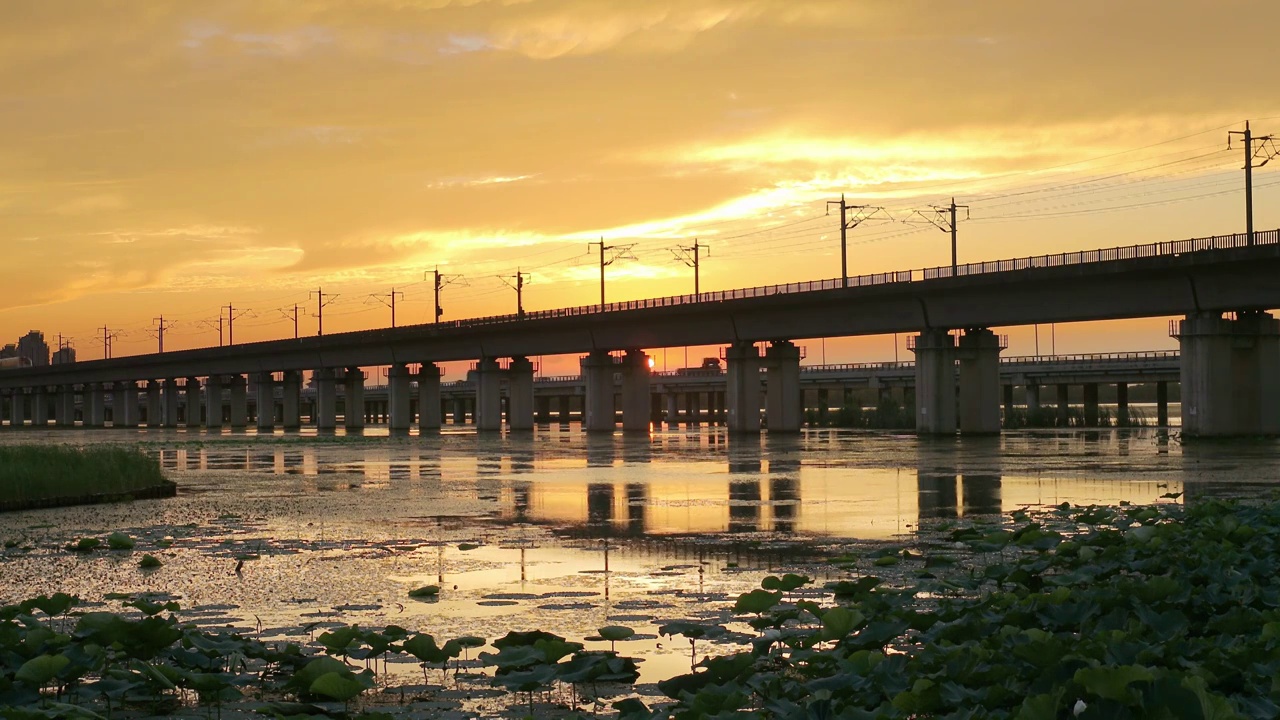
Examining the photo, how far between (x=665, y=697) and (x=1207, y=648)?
3.58 metres

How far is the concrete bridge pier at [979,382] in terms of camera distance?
263ft

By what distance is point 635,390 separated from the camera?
358 feet

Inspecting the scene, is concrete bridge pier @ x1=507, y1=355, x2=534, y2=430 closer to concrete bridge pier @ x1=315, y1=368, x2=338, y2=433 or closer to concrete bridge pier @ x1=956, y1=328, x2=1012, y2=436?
concrete bridge pier @ x1=315, y1=368, x2=338, y2=433

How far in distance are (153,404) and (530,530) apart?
577ft

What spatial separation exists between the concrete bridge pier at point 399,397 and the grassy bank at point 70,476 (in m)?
91.9

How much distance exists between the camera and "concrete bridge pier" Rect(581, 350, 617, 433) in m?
108

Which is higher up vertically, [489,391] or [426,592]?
[489,391]

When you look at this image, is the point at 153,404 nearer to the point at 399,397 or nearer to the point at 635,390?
the point at 399,397

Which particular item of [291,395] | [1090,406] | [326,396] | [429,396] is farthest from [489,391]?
[1090,406]

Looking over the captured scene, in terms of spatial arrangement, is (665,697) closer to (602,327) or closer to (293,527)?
(293,527)

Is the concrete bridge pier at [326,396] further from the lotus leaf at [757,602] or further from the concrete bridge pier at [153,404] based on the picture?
the lotus leaf at [757,602]

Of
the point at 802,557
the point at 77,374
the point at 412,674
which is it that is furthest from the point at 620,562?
the point at 77,374

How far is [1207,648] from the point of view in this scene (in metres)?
7.98

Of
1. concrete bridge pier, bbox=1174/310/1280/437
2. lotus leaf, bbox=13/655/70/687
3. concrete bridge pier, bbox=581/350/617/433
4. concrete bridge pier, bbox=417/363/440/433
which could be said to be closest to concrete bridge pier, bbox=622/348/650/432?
concrete bridge pier, bbox=581/350/617/433
